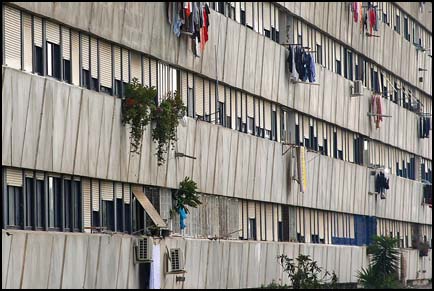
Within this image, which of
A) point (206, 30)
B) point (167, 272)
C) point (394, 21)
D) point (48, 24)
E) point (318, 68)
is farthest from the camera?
point (394, 21)

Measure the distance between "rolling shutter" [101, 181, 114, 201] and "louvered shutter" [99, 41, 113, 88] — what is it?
251 cm

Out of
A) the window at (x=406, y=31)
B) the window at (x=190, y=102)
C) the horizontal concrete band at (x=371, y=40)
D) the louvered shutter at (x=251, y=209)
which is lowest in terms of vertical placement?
the louvered shutter at (x=251, y=209)

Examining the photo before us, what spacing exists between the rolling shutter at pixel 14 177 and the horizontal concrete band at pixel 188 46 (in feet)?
12.0

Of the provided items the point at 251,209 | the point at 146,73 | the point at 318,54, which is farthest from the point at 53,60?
the point at 318,54

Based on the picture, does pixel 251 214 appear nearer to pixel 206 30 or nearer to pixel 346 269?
pixel 206 30

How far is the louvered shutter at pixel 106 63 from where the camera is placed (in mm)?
36094

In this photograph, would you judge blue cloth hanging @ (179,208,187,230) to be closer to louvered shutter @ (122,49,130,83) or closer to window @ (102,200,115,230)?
window @ (102,200,115,230)

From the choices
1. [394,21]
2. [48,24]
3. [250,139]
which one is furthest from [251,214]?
[394,21]

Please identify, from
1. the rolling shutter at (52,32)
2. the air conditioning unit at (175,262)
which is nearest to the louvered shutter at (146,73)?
the air conditioning unit at (175,262)

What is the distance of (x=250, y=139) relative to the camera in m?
47.2

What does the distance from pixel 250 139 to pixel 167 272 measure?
8.97 meters

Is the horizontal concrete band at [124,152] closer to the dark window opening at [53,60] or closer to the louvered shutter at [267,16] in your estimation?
the dark window opening at [53,60]

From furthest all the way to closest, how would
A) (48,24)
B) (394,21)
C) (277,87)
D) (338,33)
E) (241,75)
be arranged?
(394,21)
(338,33)
(277,87)
(241,75)
(48,24)

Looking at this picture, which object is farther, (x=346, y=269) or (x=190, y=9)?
(x=346, y=269)
